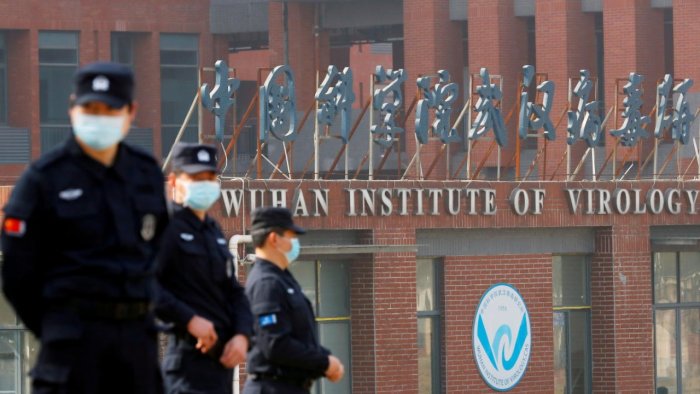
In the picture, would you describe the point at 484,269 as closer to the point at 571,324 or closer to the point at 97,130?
the point at 571,324

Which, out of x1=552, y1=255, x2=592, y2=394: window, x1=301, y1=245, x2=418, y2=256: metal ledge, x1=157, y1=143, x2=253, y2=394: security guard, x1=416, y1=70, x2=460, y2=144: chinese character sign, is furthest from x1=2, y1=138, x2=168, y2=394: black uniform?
x1=552, y1=255, x2=592, y2=394: window

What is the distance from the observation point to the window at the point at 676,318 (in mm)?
30094

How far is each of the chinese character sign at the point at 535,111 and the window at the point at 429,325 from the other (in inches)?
147

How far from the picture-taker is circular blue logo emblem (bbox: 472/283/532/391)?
2753 cm

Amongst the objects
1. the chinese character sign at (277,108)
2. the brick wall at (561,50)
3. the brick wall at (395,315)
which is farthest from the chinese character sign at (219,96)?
the brick wall at (561,50)

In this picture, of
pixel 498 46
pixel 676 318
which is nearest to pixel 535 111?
pixel 676 318

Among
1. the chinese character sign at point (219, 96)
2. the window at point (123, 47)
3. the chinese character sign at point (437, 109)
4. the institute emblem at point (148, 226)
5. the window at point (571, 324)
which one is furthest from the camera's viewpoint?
the window at point (123, 47)

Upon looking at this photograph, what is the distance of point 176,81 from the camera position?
184 feet

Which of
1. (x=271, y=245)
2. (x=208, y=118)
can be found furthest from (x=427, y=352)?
(x=208, y=118)

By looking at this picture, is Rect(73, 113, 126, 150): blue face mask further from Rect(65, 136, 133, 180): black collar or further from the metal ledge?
the metal ledge

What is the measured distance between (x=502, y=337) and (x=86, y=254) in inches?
867

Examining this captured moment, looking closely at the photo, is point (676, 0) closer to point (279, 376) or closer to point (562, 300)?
point (562, 300)

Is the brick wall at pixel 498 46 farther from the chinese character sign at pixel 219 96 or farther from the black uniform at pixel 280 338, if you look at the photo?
the black uniform at pixel 280 338

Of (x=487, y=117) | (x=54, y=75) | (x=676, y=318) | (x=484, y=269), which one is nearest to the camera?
(x=484, y=269)
